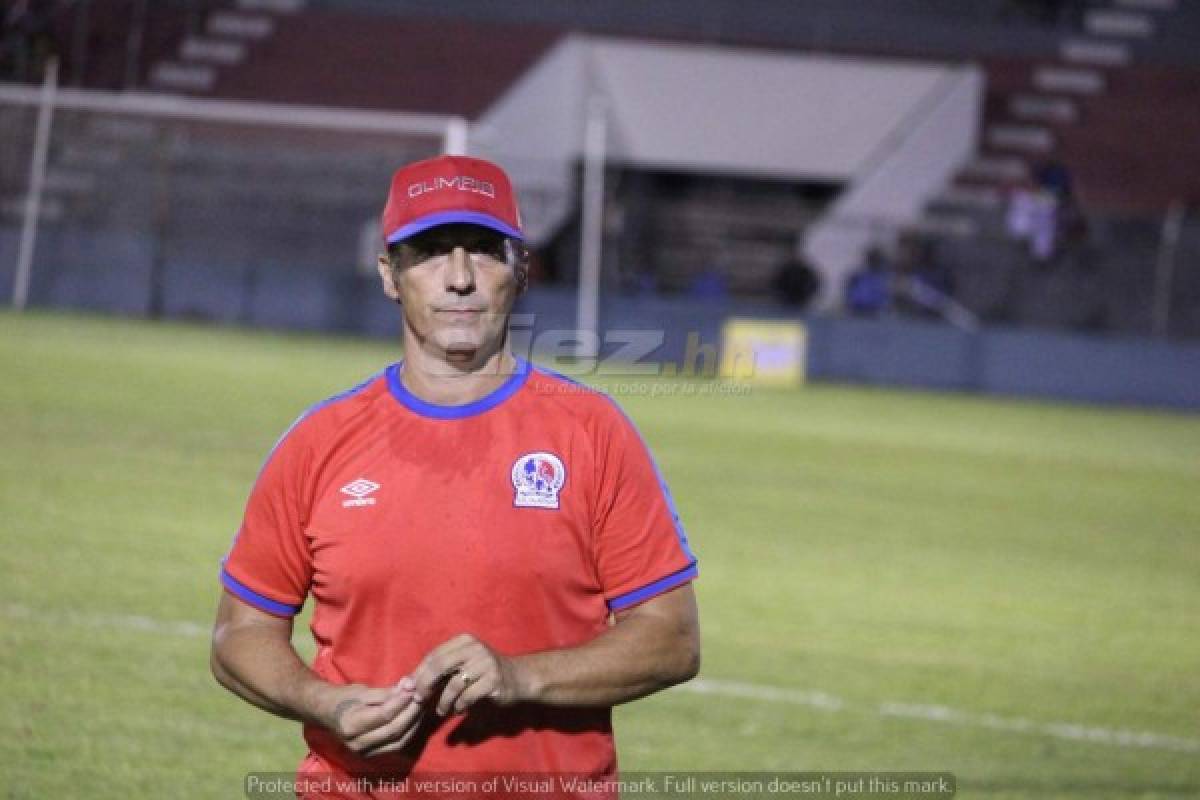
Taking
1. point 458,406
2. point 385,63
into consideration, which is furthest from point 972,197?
point 458,406

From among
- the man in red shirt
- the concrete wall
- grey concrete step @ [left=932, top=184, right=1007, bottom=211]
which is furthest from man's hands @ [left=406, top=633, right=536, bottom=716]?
grey concrete step @ [left=932, top=184, right=1007, bottom=211]

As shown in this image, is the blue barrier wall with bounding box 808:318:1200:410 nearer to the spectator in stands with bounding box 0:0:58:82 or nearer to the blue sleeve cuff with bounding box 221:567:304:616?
the spectator in stands with bounding box 0:0:58:82

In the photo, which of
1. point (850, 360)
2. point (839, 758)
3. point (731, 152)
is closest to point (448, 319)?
point (839, 758)

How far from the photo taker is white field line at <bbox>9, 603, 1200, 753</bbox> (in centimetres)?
799

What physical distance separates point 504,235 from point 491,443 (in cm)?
39

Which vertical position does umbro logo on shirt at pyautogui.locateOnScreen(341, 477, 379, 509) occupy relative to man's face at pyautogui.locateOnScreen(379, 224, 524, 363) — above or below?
below

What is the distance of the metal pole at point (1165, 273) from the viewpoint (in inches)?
1194

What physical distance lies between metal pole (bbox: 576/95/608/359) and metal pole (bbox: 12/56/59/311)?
771cm

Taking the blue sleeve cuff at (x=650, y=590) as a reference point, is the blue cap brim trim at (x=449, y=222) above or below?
above

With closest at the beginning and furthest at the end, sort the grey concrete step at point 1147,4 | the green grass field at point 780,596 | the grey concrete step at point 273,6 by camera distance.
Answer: the green grass field at point 780,596 < the grey concrete step at point 273,6 < the grey concrete step at point 1147,4

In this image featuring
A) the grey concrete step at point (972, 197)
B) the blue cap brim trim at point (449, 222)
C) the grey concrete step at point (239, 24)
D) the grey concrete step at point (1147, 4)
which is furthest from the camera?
the grey concrete step at point (1147, 4)

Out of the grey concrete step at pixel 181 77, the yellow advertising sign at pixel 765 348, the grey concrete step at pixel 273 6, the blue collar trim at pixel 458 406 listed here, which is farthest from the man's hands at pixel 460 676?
the grey concrete step at pixel 273 6

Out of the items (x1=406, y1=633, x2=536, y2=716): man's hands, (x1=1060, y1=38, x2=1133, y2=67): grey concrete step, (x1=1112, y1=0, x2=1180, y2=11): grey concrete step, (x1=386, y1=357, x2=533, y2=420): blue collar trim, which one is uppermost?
(x1=1112, y1=0, x2=1180, y2=11): grey concrete step

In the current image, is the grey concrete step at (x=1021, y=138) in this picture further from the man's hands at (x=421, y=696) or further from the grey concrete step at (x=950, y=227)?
the man's hands at (x=421, y=696)
